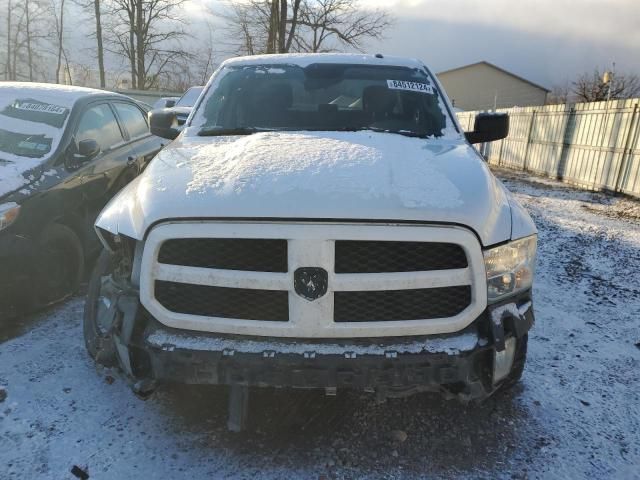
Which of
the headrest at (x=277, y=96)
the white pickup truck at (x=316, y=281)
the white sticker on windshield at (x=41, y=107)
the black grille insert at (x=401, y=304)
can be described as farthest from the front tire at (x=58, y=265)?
the black grille insert at (x=401, y=304)

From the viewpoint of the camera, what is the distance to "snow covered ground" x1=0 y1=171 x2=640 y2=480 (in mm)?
2232

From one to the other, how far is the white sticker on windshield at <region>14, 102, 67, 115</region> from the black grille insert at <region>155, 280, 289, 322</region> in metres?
3.18

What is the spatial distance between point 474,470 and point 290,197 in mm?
1572

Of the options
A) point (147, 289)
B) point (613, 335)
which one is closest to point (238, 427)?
point (147, 289)

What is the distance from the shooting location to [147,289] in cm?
205

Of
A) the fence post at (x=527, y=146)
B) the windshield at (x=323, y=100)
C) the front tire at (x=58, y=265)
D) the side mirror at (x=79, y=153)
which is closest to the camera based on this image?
the windshield at (x=323, y=100)

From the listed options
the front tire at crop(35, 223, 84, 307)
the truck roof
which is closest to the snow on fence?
the truck roof

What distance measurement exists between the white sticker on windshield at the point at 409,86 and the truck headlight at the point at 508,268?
5.67ft

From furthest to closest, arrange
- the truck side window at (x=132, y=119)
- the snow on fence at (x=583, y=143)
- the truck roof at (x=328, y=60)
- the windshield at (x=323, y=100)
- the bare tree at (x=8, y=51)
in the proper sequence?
the bare tree at (x=8, y=51)
the snow on fence at (x=583, y=143)
the truck side window at (x=132, y=119)
the truck roof at (x=328, y=60)
the windshield at (x=323, y=100)

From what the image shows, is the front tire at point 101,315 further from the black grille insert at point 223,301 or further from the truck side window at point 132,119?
the truck side window at point 132,119

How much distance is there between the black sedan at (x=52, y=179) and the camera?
3434 millimetres

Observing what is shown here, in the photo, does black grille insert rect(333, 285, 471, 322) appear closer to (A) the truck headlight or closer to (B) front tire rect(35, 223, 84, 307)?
(A) the truck headlight

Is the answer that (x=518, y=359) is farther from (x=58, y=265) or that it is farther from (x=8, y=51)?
(x=8, y=51)

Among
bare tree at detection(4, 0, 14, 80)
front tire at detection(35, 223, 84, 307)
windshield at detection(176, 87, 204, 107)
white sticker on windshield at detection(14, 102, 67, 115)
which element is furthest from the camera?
bare tree at detection(4, 0, 14, 80)
